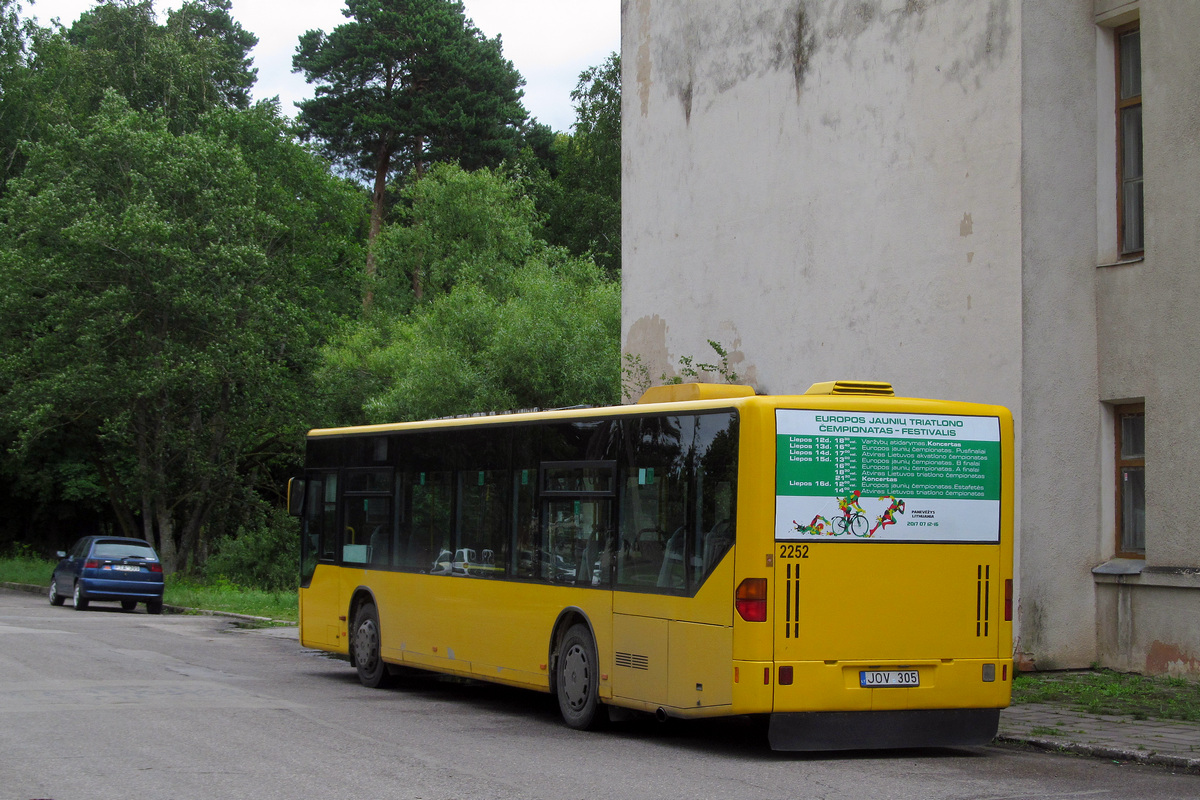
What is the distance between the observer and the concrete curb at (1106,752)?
30.8 ft

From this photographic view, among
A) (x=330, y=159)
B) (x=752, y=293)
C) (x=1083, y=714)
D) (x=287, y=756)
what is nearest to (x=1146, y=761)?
(x=1083, y=714)

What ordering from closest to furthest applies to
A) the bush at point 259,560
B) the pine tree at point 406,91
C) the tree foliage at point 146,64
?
1. the bush at point 259,560
2. the tree foliage at point 146,64
3. the pine tree at point 406,91

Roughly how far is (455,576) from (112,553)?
18.5 meters

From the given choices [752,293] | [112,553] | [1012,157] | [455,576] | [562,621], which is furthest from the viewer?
[112,553]

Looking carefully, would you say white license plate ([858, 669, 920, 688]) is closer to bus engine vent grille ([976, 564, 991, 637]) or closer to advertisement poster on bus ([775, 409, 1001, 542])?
bus engine vent grille ([976, 564, 991, 637])

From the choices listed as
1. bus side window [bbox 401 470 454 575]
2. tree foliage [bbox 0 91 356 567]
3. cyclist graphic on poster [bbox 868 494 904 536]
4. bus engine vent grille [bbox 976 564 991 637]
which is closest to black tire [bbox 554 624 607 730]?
bus side window [bbox 401 470 454 575]

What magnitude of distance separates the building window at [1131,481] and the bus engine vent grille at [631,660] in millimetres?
6720

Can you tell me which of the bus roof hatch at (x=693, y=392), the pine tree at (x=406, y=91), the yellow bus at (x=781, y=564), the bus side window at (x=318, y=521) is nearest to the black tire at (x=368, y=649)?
the bus side window at (x=318, y=521)

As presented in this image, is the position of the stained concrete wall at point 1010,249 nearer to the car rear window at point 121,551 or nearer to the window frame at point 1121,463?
the window frame at point 1121,463

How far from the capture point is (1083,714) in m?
11.8

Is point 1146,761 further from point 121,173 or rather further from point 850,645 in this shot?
point 121,173

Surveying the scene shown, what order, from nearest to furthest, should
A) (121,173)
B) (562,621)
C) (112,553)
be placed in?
(562,621) → (112,553) → (121,173)

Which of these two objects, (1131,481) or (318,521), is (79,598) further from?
(1131,481)

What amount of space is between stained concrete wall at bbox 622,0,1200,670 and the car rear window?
1619 cm
